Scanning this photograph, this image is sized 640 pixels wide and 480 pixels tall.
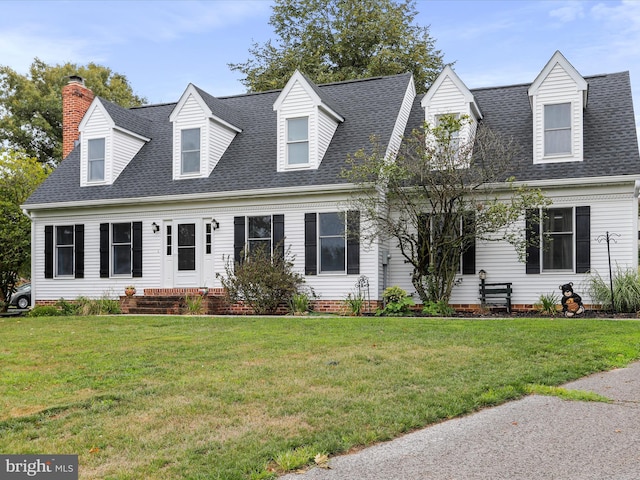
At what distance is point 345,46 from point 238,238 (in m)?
15.1

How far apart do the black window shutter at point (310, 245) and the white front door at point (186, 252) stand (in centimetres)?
310

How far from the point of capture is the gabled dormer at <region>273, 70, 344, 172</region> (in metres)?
16.2

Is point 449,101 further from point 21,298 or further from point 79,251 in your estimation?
point 21,298

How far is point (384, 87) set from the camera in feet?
59.5

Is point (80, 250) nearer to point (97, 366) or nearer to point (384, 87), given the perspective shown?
point (384, 87)

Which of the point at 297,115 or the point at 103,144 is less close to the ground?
the point at 297,115

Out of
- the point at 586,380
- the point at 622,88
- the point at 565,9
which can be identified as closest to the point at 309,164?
the point at 565,9

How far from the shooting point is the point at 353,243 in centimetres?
1520

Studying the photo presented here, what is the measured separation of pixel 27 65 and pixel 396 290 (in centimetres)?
3524

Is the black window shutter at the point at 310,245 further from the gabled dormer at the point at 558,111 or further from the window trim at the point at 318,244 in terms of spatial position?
the gabled dormer at the point at 558,111

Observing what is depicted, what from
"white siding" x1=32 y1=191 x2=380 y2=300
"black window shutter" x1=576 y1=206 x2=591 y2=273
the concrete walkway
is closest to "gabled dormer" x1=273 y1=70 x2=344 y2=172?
"white siding" x1=32 y1=191 x2=380 y2=300

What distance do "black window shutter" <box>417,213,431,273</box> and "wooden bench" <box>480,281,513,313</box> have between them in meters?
1.43

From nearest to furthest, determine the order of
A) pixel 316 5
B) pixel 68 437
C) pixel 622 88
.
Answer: pixel 68 437, pixel 622 88, pixel 316 5

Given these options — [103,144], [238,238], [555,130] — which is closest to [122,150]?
[103,144]
